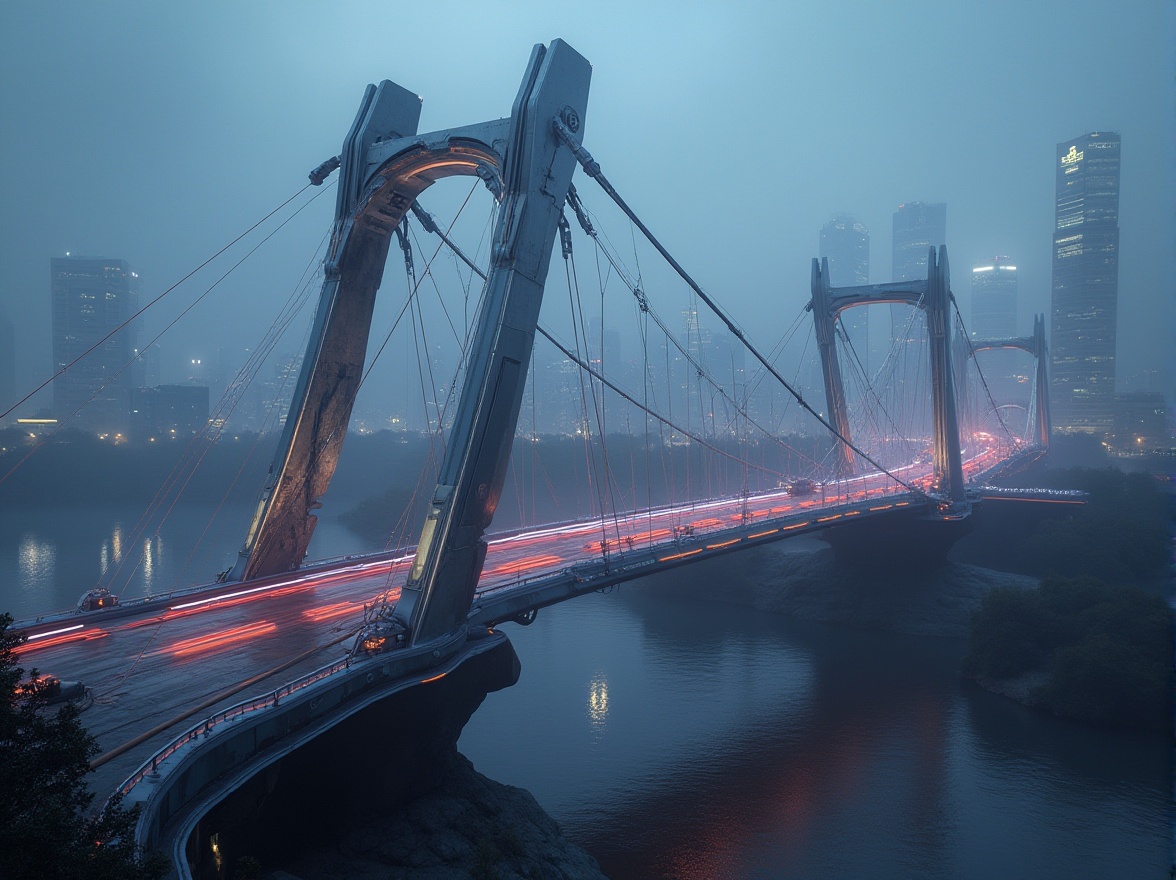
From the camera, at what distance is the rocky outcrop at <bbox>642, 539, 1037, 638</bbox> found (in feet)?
140

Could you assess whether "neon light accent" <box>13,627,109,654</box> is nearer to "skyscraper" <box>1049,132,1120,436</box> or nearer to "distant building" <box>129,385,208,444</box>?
"distant building" <box>129,385,208,444</box>

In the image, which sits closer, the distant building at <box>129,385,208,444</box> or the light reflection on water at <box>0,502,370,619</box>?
the light reflection on water at <box>0,502,370,619</box>

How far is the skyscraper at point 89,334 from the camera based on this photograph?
350ft

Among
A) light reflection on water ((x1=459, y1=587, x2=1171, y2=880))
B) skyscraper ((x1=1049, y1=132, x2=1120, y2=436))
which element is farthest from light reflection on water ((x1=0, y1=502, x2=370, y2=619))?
skyscraper ((x1=1049, y1=132, x2=1120, y2=436))

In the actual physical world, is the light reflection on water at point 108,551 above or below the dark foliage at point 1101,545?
below

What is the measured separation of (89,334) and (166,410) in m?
14.8

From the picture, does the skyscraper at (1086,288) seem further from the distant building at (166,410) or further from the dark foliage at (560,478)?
the distant building at (166,410)

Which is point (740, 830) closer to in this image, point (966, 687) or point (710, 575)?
point (966, 687)

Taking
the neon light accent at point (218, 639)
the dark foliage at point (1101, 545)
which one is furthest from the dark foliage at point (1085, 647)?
the neon light accent at point (218, 639)

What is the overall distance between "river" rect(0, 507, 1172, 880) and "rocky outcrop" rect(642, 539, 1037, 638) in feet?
6.94

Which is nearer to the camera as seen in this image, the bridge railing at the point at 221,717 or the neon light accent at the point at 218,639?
the bridge railing at the point at 221,717

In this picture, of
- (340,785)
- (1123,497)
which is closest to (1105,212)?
(1123,497)

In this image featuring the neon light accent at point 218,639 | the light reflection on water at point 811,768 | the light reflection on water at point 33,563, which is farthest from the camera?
the light reflection on water at point 33,563

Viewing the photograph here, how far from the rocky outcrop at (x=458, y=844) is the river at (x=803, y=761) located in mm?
2877
